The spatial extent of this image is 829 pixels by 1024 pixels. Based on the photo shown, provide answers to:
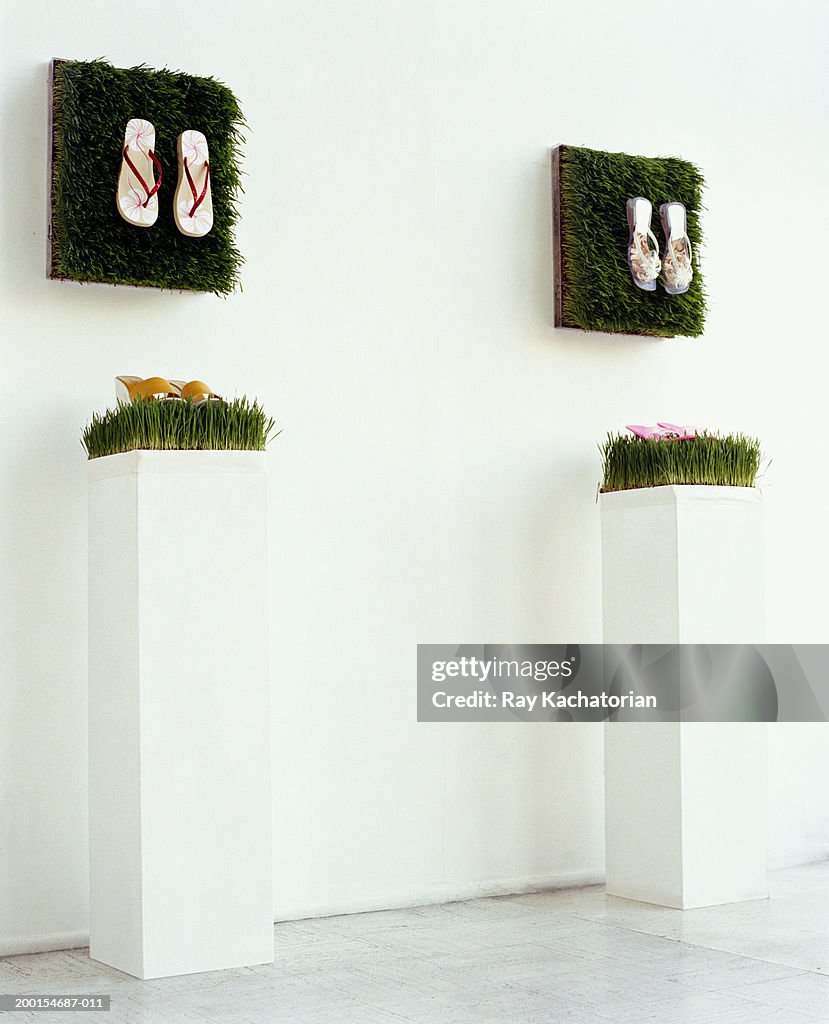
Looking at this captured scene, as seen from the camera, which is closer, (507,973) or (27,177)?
(507,973)

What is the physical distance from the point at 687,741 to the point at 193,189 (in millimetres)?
1759

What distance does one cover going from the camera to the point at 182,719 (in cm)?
270

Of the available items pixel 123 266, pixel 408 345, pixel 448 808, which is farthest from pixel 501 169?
pixel 448 808

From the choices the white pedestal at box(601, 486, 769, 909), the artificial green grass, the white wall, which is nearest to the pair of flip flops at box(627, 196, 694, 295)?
the white wall

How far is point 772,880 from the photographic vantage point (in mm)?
3691

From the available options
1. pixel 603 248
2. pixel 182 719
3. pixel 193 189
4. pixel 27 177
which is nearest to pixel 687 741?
pixel 182 719

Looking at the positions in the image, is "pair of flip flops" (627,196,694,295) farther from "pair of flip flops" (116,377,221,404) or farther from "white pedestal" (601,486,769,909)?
"pair of flip flops" (116,377,221,404)

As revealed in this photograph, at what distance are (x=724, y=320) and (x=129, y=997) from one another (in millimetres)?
2591

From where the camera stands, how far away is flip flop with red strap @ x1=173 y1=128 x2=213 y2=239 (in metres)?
3.09

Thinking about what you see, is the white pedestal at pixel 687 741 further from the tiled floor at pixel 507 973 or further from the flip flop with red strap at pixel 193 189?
the flip flop with red strap at pixel 193 189

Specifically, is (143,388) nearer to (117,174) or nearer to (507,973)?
(117,174)

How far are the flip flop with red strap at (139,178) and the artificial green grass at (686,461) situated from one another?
1.32 meters

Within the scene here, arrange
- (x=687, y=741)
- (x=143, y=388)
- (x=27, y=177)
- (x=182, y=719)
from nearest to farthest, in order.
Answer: (x=182, y=719), (x=143, y=388), (x=27, y=177), (x=687, y=741)

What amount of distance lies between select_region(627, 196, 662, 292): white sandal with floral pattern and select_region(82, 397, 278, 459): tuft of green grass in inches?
54.2
